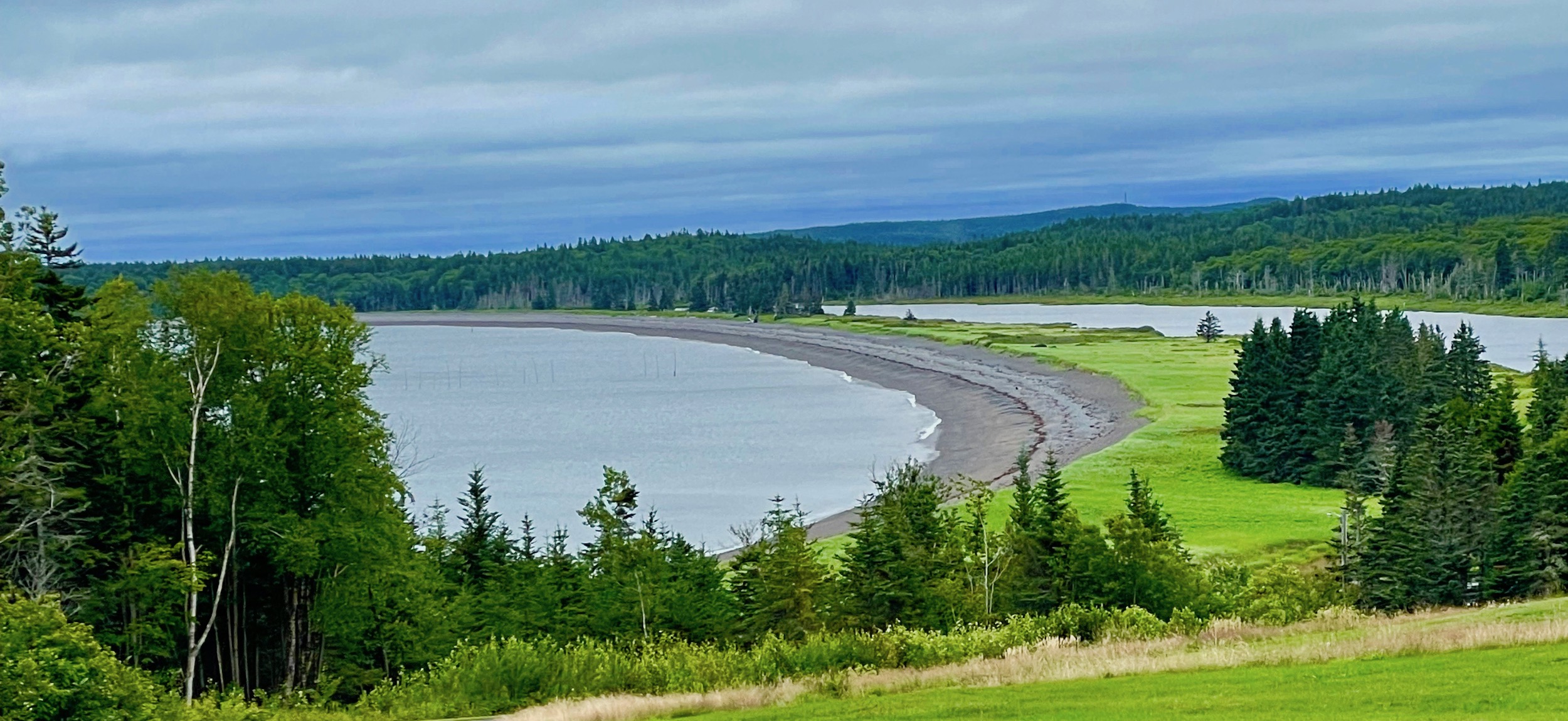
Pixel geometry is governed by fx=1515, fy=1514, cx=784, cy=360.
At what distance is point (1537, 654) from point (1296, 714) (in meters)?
4.48

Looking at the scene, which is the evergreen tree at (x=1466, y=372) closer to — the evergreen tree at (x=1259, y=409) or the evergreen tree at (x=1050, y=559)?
the evergreen tree at (x=1259, y=409)

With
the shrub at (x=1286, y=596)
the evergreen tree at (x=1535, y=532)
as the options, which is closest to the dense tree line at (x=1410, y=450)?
the evergreen tree at (x=1535, y=532)

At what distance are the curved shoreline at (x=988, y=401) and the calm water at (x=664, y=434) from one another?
2534 millimetres

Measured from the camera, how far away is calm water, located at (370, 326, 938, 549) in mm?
70812

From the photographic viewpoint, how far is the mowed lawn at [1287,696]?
52.7 feet

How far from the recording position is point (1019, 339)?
15088 centimetres

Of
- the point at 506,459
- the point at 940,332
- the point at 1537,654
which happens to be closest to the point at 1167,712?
the point at 1537,654

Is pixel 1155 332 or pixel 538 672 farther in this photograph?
pixel 1155 332

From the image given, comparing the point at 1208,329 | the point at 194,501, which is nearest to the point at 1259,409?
the point at 194,501

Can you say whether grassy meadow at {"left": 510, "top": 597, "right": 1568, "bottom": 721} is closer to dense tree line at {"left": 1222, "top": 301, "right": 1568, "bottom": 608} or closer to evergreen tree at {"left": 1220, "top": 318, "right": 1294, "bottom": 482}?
dense tree line at {"left": 1222, "top": 301, "right": 1568, "bottom": 608}

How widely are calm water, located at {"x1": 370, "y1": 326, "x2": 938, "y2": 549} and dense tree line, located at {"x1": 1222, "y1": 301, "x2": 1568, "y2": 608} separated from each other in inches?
719

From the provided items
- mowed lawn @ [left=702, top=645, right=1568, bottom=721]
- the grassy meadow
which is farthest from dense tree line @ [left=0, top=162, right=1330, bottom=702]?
mowed lawn @ [left=702, top=645, right=1568, bottom=721]

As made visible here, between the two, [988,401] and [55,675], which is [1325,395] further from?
[55,675]

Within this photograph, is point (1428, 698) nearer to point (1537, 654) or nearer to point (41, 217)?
point (1537, 654)
